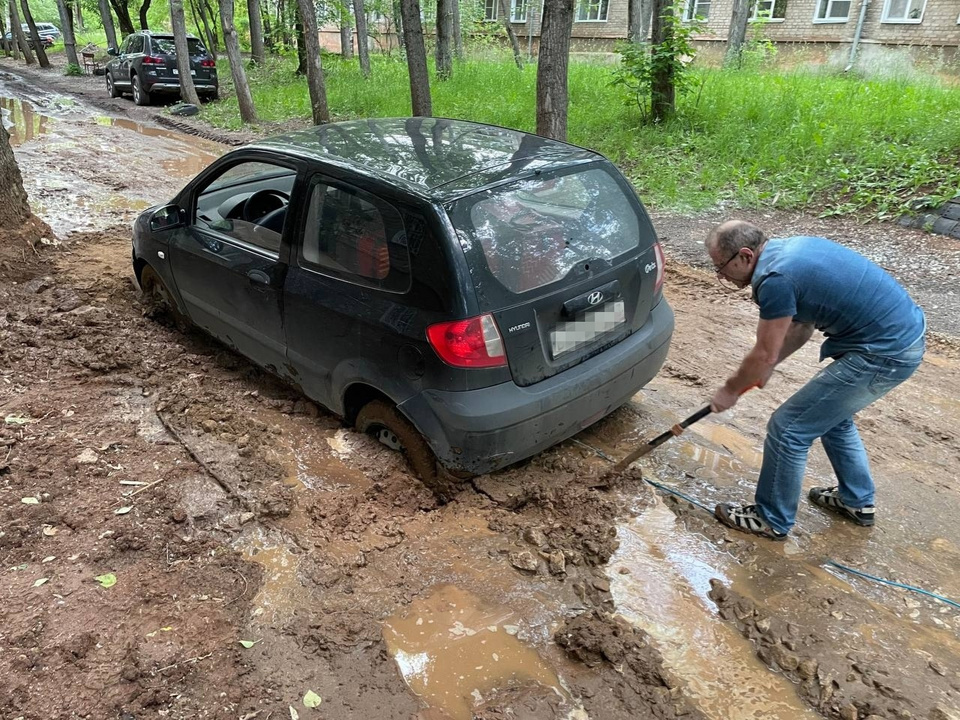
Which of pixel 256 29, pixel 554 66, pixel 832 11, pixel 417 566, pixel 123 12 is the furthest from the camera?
pixel 123 12

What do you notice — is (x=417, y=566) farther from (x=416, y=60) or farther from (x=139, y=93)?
(x=139, y=93)

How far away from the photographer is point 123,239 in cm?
706

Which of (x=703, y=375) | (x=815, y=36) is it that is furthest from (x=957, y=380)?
(x=815, y=36)

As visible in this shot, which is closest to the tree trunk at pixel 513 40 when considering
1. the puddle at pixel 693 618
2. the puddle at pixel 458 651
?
the puddle at pixel 693 618

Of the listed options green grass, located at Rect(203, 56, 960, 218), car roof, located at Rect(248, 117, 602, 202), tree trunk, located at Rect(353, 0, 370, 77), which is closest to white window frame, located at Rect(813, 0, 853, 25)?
green grass, located at Rect(203, 56, 960, 218)

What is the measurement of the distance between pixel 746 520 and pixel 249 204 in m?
3.58

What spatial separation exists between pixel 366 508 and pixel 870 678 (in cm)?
230

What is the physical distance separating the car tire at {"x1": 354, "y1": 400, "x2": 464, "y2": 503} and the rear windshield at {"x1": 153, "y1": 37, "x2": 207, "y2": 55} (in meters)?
19.4

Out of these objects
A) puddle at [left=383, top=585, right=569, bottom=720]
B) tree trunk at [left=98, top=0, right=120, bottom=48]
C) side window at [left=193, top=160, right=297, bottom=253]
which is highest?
tree trunk at [left=98, top=0, right=120, bottom=48]

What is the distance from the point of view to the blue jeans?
296 centimetres

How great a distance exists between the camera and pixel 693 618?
2.87 meters

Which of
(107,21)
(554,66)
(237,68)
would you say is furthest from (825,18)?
(107,21)

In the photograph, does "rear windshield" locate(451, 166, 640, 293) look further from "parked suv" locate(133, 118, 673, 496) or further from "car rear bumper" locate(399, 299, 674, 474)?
"car rear bumper" locate(399, 299, 674, 474)

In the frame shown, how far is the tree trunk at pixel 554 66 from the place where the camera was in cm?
762
